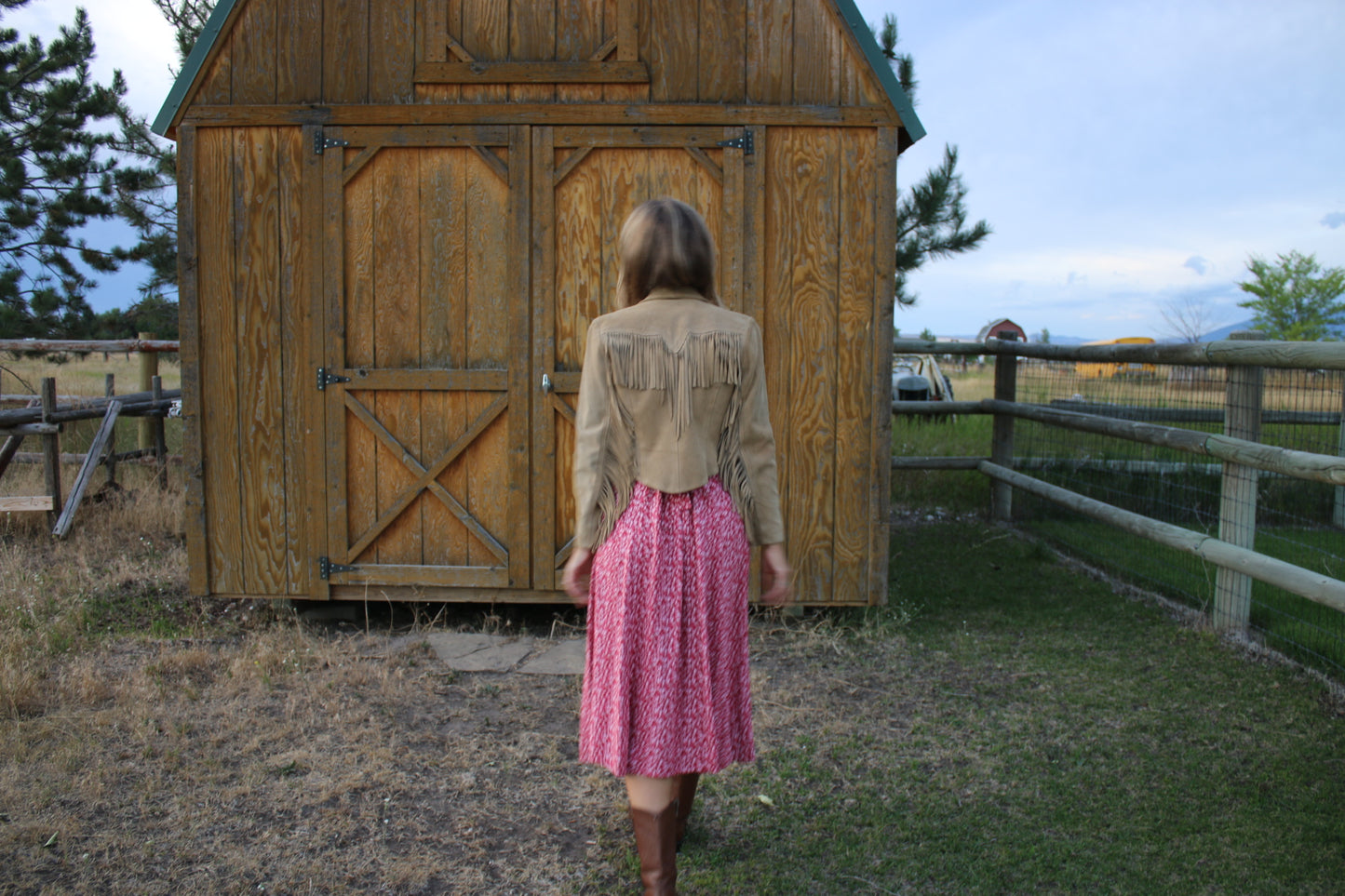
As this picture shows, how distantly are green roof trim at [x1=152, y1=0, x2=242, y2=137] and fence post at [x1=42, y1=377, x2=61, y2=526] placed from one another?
10.8 ft

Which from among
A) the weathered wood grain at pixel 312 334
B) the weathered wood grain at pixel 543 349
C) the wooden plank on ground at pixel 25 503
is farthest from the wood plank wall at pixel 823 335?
the wooden plank on ground at pixel 25 503

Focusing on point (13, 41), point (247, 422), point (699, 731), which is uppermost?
point (13, 41)

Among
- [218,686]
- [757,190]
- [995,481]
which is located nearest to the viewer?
[218,686]

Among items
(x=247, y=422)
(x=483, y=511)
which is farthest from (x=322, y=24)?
(x=483, y=511)

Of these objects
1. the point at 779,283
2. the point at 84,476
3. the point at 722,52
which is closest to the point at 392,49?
the point at 722,52

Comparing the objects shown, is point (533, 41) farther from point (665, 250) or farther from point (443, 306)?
point (665, 250)

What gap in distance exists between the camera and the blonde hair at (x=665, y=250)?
95.1 inches

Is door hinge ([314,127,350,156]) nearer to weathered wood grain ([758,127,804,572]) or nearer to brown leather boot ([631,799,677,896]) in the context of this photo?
weathered wood grain ([758,127,804,572])

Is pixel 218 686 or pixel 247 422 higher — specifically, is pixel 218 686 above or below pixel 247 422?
below

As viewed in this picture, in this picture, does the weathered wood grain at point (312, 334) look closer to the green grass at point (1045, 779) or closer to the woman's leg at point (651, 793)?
the green grass at point (1045, 779)

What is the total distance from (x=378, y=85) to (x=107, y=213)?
1022cm

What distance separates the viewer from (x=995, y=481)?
328 inches

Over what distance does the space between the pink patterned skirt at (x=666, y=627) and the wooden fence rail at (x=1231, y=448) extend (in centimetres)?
301

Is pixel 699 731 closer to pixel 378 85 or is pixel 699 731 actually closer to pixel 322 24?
pixel 378 85
